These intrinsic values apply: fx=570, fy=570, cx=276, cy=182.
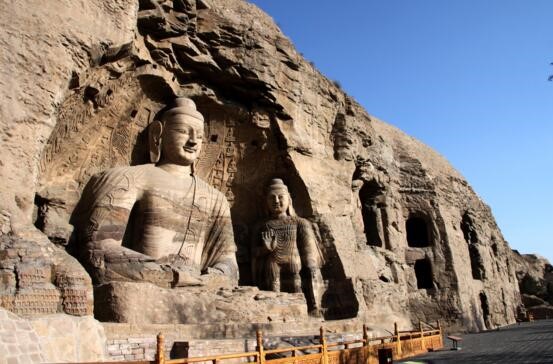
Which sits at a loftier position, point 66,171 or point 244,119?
point 244,119

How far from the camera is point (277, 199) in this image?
11438 mm

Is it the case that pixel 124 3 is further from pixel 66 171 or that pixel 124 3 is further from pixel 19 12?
pixel 66 171

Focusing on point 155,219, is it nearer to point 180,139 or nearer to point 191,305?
point 180,139

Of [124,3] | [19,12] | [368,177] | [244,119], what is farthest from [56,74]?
[368,177]

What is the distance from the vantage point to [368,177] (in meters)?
14.5

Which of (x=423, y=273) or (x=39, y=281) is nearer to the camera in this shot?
(x=39, y=281)

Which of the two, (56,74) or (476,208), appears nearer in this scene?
(56,74)

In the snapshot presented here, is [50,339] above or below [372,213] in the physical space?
below

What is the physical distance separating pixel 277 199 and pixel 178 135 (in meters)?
2.50

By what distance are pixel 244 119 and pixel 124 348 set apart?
19.6 feet

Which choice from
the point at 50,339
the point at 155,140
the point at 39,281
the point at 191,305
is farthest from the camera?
the point at 155,140

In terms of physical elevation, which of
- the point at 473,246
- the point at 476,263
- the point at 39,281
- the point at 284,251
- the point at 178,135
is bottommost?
the point at 39,281

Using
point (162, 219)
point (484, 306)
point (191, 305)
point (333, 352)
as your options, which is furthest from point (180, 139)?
point (484, 306)

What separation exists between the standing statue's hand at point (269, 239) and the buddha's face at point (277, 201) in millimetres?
444
